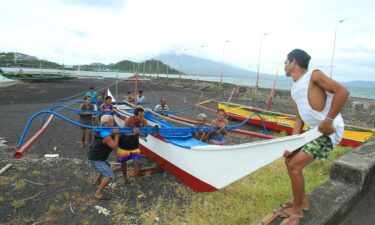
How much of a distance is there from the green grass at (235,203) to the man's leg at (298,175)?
1143mm

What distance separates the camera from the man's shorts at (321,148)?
252 centimetres

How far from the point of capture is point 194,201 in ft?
15.7

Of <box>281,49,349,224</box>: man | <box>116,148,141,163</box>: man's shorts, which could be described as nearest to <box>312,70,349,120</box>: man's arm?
<box>281,49,349,224</box>: man

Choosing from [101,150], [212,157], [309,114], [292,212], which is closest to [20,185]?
[101,150]

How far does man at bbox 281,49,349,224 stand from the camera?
7.72 feet

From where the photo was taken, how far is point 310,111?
8.29 feet

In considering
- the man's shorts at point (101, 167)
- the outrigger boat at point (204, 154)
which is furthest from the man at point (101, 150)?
the outrigger boat at point (204, 154)

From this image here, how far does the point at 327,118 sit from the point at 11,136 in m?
9.69

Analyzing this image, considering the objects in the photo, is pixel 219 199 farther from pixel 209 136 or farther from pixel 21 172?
pixel 21 172

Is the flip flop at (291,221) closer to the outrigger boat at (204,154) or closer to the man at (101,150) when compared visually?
the outrigger boat at (204,154)

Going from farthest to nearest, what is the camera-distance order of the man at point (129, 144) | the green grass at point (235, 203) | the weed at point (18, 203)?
1. the man at point (129, 144)
2. the weed at point (18, 203)
3. the green grass at point (235, 203)

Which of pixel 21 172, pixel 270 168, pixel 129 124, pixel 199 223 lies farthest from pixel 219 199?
pixel 21 172

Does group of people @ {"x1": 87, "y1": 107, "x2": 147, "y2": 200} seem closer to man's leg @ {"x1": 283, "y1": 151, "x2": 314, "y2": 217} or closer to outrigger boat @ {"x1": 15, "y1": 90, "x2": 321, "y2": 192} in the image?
outrigger boat @ {"x1": 15, "y1": 90, "x2": 321, "y2": 192}

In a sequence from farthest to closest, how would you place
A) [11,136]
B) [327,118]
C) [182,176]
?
[11,136] < [182,176] < [327,118]
